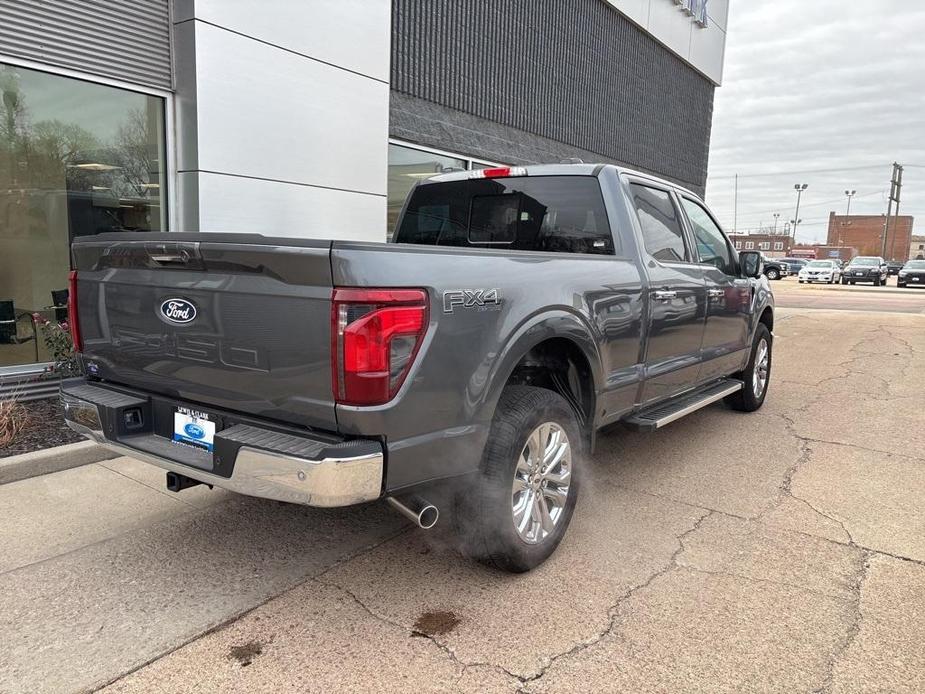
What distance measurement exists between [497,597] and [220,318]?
169 centimetres

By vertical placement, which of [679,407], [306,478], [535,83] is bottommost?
[679,407]

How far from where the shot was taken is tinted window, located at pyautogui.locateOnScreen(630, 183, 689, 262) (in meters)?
4.34

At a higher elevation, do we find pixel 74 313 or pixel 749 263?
pixel 749 263

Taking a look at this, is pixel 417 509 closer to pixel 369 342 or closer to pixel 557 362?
pixel 369 342

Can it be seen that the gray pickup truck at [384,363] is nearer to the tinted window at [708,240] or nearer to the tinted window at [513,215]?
the tinted window at [513,215]

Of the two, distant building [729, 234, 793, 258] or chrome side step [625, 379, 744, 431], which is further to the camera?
distant building [729, 234, 793, 258]

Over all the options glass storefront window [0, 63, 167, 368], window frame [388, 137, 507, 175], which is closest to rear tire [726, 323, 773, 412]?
window frame [388, 137, 507, 175]

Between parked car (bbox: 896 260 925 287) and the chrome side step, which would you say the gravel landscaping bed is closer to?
the chrome side step

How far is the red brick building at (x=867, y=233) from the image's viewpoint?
116294 mm

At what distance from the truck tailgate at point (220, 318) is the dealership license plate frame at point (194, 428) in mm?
70

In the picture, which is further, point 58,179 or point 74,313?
point 58,179

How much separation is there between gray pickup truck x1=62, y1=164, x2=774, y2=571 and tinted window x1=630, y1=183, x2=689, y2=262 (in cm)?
19

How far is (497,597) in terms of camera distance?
299 centimetres

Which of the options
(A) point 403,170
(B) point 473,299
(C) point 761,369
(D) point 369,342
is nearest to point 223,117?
(A) point 403,170
